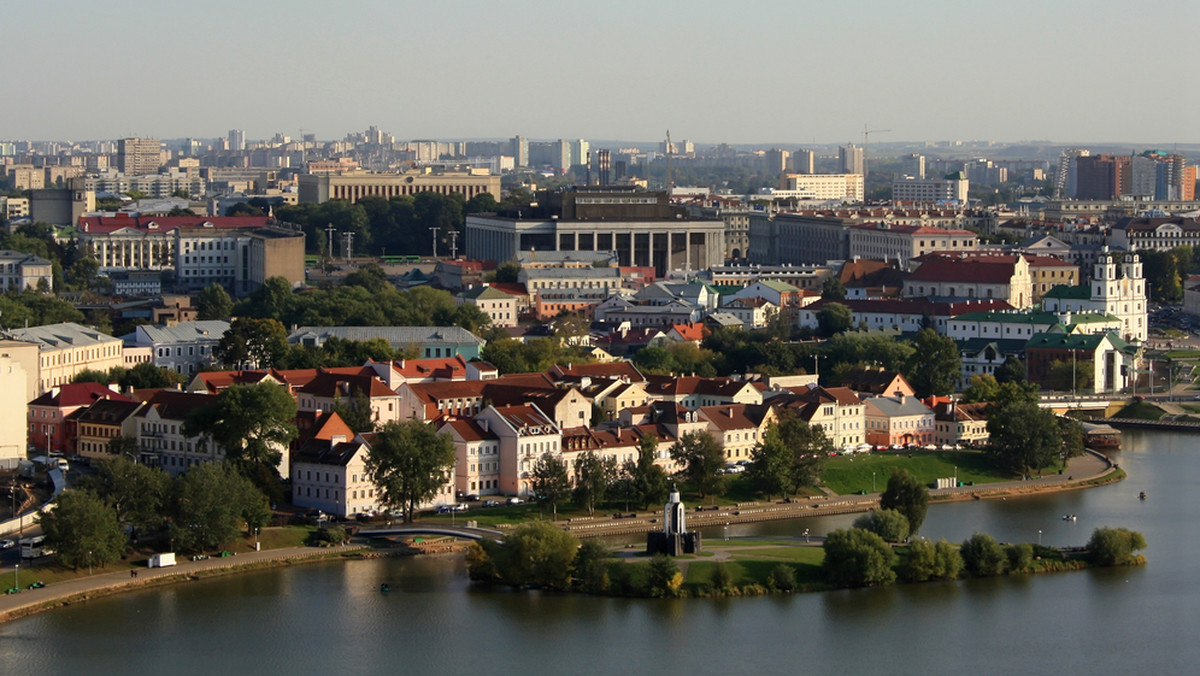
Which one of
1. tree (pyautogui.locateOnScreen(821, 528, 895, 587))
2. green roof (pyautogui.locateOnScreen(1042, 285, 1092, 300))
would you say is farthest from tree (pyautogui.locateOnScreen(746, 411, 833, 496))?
green roof (pyautogui.locateOnScreen(1042, 285, 1092, 300))

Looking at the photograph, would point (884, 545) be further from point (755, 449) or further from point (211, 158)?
point (211, 158)

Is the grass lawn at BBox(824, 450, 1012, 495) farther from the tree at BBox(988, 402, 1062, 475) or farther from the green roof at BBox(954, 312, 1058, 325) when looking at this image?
the green roof at BBox(954, 312, 1058, 325)

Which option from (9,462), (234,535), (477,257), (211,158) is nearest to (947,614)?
(234,535)

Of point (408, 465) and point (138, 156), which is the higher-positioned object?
point (138, 156)

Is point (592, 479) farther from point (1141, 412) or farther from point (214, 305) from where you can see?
point (214, 305)

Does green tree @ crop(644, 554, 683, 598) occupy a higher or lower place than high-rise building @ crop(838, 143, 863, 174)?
lower

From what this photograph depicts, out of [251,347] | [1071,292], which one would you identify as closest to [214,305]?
[251,347]

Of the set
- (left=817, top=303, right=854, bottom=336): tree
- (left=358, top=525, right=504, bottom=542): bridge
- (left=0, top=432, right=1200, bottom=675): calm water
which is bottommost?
(left=0, top=432, right=1200, bottom=675): calm water

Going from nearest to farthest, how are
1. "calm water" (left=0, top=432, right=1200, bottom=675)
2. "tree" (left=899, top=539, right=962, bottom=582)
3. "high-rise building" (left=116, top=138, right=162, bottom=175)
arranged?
"calm water" (left=0, top=432, right=1200, bottom=675) → "tree" (left=899, top=539, right=962, bottom=582) → "high-rise building" (left=116, top=138, right=162, bottom=175)
